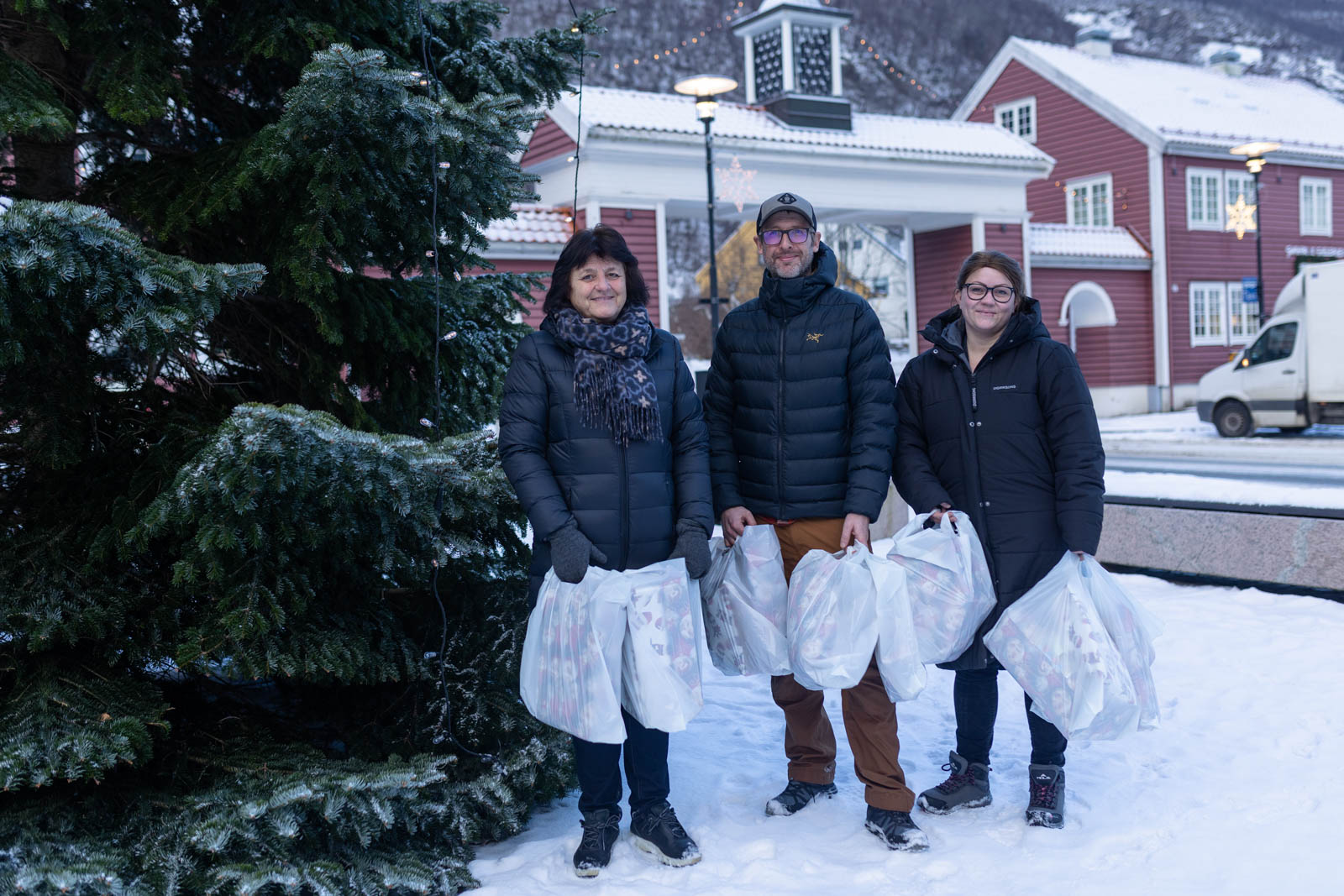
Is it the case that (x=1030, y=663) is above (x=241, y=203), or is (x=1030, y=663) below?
below

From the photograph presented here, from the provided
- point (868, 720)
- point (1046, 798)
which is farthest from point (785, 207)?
point (1046, 798)

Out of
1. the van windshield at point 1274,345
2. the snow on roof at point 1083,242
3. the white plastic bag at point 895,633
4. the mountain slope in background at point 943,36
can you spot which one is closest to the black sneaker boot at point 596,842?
the white plastic bag at point 895,633

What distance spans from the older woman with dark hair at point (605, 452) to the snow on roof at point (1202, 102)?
25.1 meters

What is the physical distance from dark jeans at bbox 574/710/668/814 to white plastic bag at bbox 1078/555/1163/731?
4.89 ft

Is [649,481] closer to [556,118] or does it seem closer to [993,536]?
[993,536]

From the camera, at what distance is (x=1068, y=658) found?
3.70m

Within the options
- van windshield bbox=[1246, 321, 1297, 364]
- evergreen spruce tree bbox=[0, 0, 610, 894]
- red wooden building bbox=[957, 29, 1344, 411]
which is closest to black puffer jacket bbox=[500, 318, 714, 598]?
evergreen spruce tree bbox=[0, 0, 610, 894]

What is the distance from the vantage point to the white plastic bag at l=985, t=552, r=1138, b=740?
366 centimetres

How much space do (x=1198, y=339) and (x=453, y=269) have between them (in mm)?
25251

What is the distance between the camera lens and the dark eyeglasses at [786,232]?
12.4 ft

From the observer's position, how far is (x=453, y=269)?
14.3 feet

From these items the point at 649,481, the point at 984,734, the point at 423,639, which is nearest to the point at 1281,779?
the point at 984,734

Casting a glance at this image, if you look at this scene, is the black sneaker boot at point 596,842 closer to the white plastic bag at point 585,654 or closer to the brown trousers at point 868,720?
the white plastic bag at point 585,654

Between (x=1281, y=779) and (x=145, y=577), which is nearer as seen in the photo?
(x=145, y=577)
